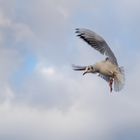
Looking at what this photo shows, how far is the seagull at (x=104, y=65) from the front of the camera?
9945 mm

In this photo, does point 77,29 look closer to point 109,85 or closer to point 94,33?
point 94,33

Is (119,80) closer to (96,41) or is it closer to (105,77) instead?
(105,77)

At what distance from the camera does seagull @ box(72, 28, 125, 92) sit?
32.6 feet

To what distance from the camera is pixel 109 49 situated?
401 inches

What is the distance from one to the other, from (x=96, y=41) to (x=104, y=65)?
0.50 meters

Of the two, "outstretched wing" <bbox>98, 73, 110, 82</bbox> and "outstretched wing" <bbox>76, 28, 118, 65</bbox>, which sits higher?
"outstretched wing" <bbox>76, 28, 118, 65</bbox>

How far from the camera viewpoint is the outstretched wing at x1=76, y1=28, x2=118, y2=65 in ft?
32.7

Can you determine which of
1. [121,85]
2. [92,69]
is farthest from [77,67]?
[121,85]

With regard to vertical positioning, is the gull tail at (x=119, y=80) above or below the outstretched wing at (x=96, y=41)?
below

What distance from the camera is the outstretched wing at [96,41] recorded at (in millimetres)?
9953

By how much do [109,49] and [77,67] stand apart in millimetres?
766

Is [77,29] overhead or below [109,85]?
overhead

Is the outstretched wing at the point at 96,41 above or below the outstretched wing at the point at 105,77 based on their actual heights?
above

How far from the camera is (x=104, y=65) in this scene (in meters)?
10.0
